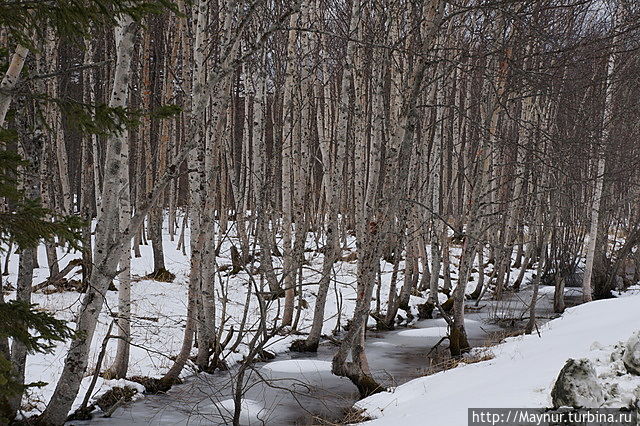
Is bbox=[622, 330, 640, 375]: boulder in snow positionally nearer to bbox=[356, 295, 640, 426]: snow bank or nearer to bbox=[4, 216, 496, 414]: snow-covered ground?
bbox=[356, 295, 640, 426]: snow bank

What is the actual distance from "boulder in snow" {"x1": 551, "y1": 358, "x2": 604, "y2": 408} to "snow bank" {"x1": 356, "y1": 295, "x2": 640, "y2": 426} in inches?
10.7

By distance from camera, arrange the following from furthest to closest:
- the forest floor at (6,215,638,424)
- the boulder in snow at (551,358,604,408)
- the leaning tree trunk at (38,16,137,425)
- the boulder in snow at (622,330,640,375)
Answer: the forest floor at (6,215,638,424)
the leaning tree trunk at (38,16,137,425)
the boulder in snow at (622,330,640,375)
the boulder in snow at (551,358,604,408)

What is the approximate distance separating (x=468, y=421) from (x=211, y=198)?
5598mm

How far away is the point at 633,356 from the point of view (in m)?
5.07

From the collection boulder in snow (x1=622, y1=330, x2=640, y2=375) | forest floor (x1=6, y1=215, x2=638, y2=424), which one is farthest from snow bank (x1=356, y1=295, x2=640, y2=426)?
boulder in snow (x1=622, y1=330, x2=640, y2=375)

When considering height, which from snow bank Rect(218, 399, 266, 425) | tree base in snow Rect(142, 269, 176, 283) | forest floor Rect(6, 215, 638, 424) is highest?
tree base in snow Rect(142, 269, 176, 283)

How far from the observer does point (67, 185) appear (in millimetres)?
13977

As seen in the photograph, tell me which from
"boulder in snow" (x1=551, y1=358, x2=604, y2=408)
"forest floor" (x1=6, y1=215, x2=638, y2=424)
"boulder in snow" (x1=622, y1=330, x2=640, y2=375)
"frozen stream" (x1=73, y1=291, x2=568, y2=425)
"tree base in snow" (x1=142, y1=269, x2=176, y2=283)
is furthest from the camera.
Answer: "tree base in snow" (x1=142, y1=269, x2=176, y2=283)

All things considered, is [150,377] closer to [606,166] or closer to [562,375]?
[562,375]

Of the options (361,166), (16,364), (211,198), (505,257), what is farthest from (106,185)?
(505,257)

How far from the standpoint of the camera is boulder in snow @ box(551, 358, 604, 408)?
14.1 ft

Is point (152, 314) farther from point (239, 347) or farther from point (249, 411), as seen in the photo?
point (249, 411)

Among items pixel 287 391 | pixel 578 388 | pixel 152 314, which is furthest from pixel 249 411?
pixel 152 314

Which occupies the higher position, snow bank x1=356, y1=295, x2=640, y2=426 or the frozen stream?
snow bank x1=356, y1=295, x2=640, y2=426
